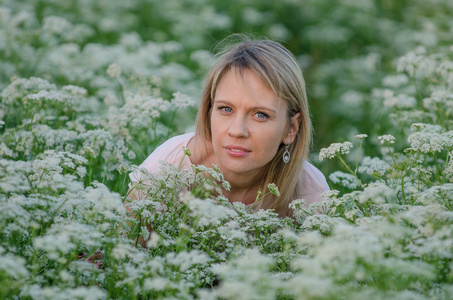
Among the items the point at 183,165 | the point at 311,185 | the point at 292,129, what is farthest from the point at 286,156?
the point at 183,165

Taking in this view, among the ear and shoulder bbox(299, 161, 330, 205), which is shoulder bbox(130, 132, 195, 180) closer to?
the ear

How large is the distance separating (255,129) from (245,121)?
0.09 metres

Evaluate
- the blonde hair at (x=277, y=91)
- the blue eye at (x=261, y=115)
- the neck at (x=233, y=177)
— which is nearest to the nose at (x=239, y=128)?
the blue eye at (x=261, y=115)

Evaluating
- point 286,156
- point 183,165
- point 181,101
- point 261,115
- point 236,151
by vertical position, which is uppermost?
point 261,115

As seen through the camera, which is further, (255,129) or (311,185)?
(311,185)

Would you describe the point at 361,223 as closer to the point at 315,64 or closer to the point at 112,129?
the point at 112,129

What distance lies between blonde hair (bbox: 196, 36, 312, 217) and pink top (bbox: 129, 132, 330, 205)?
0.09m

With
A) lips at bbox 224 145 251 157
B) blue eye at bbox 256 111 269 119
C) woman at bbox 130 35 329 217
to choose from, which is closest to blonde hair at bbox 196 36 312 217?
woman at bbox 130 35 329 217

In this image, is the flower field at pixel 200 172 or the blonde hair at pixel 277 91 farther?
the blonde hair at pixel 277 91

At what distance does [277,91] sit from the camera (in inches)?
136

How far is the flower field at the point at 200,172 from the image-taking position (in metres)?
2.16

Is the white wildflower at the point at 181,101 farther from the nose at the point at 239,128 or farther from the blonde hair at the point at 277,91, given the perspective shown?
the nose at the point at 239,128

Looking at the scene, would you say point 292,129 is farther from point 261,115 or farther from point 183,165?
point 183,165

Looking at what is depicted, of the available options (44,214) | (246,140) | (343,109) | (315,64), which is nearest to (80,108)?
(246,140)
